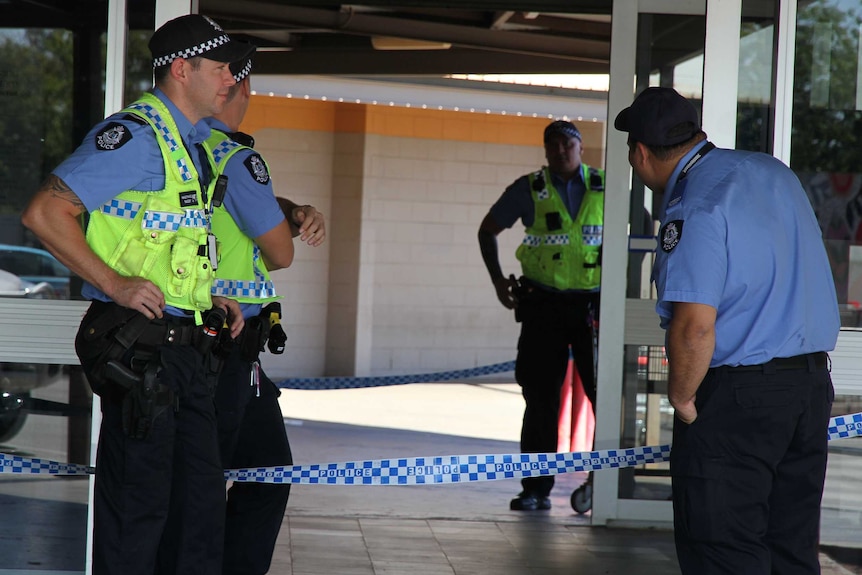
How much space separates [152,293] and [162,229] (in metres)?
0.18

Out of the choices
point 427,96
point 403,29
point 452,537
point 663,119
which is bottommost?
point 452,537

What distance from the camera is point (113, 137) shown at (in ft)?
8.29

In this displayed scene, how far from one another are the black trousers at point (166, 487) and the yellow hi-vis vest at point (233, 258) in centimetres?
47

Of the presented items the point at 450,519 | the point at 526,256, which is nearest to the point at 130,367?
the point at 450,519

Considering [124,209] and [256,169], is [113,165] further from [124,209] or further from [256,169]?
[256,169]

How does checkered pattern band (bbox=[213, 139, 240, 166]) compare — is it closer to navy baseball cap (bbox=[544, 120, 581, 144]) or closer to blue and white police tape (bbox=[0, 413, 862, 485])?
blue and white police tape (bbox=[0, 413, 862, 485])

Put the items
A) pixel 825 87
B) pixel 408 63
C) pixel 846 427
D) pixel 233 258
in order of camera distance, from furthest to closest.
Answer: pixel 408 63 → pixel 825 87 → pixel 846 427 → pixel 233 258

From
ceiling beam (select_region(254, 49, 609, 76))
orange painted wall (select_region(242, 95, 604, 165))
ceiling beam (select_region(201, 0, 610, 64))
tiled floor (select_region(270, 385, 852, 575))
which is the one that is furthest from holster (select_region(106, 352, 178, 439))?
orange painted wall (select_region(242, 95, 604, 165))

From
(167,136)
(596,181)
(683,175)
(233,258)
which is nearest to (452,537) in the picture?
(596,181)

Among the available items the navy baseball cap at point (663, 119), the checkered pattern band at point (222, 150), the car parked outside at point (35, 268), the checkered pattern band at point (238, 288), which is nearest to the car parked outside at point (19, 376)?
the car parked outside at point (35, 268)

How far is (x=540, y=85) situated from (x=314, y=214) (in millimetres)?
7918

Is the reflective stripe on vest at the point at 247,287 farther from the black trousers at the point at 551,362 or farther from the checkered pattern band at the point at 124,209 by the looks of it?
the black trousers at the point at 551,362

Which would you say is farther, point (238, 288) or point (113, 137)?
point (238, 288)

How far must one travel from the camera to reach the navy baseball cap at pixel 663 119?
2.78 m
